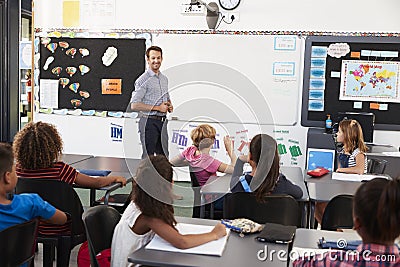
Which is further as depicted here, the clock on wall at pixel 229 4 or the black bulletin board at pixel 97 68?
the black bulletin board at pixel 97 68

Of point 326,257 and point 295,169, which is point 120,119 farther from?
point 326,257

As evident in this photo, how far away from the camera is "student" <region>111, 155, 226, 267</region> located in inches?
85.2

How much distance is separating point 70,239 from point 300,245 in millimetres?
1444

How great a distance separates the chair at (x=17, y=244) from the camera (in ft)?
6.62

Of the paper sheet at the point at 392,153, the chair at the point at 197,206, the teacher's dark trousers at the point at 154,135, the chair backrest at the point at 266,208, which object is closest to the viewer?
the chair backrest at the point at 266,208

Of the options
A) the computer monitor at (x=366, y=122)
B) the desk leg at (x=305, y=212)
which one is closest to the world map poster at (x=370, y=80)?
the computer monitor at (x=366, y=122)

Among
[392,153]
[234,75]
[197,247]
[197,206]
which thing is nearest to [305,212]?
[197,206]

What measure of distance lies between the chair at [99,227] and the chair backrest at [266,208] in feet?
2.13

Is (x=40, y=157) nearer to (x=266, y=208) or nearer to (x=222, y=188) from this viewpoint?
(x=222, y=188)

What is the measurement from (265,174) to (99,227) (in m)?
1.01

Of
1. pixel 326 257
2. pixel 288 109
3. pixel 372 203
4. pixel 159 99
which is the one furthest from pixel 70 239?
pixel 288 109

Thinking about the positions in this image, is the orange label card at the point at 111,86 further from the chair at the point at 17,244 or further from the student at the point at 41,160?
the chair at the point at 17,244

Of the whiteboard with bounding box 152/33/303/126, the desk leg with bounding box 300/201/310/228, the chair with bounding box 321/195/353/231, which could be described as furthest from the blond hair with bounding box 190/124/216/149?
the whiteboard with bounding box 152/33/303/126

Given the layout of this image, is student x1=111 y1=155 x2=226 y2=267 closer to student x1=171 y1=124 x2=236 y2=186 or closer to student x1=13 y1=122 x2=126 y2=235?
student x1=13 y1=122 x2=126 y2=235
